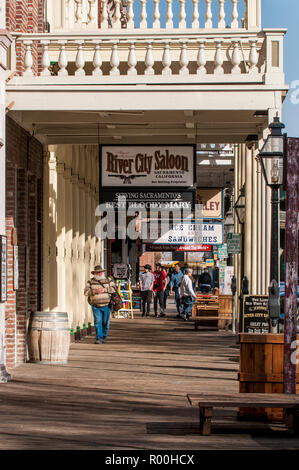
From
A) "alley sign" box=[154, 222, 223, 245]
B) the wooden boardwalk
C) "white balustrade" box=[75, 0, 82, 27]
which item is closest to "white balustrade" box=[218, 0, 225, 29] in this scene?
"white balustrade" box=[75, 0, 82, 27]

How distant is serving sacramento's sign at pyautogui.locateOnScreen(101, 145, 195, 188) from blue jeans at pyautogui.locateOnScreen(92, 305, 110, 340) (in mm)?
4761

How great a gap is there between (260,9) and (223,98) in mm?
4726

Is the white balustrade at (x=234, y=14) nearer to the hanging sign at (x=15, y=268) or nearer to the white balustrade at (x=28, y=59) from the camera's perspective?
the white balustrade at (x=28, y=59)

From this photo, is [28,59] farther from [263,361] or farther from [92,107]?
[263,361]

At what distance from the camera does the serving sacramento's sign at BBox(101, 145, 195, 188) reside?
55.4ft

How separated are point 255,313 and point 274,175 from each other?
5.15 m

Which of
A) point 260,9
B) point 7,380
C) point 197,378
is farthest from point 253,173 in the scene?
point 7,380

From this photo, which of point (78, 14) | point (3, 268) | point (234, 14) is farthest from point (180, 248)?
point (3, 268)

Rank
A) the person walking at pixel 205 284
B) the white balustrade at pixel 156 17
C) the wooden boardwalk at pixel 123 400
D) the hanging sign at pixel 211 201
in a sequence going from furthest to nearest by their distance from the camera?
1. the person walking at pixel 205 284
2. the hanging sign at pixel 211 201
3. the white balustrade at pixel 156 17
4. the wooden boardwalk at pixel 123 400

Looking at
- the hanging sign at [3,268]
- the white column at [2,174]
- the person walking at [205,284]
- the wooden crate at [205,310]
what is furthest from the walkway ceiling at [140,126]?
the person walking at [205,284]

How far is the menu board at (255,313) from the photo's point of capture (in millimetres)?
17703

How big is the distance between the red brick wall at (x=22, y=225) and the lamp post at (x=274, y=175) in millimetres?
4700

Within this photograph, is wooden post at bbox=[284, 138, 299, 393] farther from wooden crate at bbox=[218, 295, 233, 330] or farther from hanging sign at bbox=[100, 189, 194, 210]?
wooden crate at bbox=[218, 295, 233, 330]

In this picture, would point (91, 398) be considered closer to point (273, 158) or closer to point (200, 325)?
point (273, 158)
